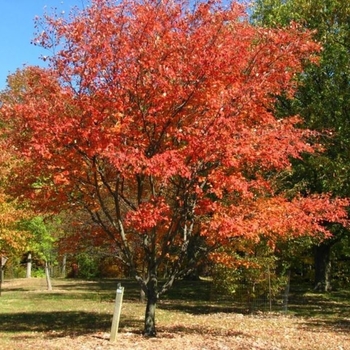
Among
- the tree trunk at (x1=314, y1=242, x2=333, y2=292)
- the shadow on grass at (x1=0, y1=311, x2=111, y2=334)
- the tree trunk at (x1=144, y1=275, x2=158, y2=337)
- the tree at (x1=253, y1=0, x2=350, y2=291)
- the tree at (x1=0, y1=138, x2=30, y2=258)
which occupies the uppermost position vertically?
the tree at (x1=253, y1=0, x2=350, y2=291)

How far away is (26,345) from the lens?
35.3 feet

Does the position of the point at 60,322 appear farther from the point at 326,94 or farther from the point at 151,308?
the point at 326,94

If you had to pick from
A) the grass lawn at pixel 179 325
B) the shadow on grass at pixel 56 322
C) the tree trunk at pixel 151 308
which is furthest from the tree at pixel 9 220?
the tree trunk at pixel 151 308

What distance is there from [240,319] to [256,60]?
8.57 m

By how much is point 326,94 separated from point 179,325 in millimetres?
10771

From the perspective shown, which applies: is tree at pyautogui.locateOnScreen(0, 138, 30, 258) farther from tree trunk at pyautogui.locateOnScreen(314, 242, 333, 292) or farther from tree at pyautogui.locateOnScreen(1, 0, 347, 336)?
tree trunk at pyautogui.locateOnScreen(314, 242, 333, 292)

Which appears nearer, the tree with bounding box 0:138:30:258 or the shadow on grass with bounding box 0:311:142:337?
the shadow on grass with bounding box 0:311:142:337

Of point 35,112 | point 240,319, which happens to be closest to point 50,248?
point 240,319

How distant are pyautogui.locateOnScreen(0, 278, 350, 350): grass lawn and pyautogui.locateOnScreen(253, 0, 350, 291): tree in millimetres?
5074

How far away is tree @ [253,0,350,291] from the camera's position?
1962cm

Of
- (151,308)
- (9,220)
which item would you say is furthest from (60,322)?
(9,220)

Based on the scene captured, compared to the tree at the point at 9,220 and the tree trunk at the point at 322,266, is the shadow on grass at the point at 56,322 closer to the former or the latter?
the tree at the point at 9,220

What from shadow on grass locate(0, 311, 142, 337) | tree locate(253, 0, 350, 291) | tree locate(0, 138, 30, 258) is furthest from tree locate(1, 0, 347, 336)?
tree locate(0, 138, 30, 258)

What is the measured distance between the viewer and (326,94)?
65.5 feet
